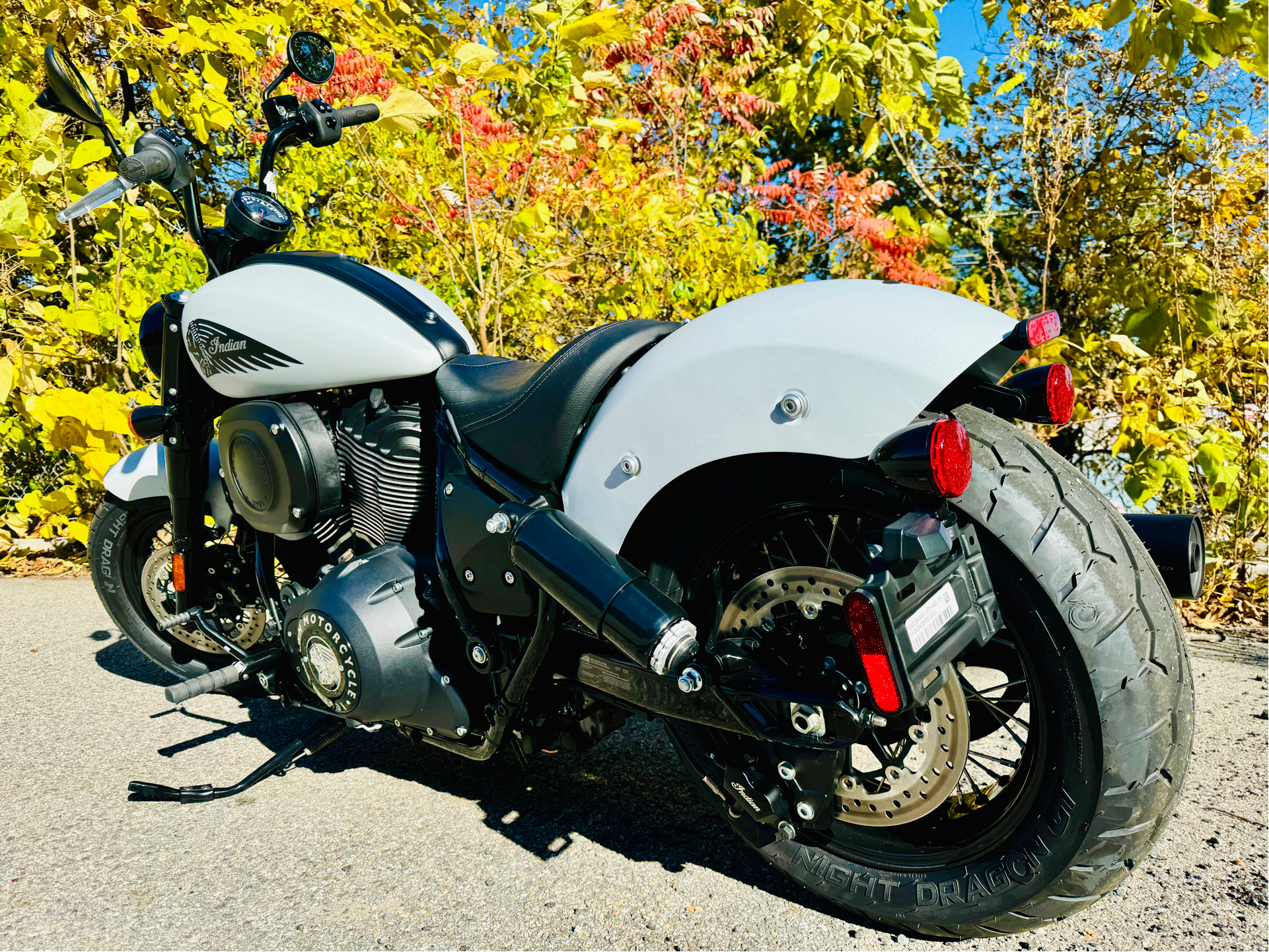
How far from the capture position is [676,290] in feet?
12.9

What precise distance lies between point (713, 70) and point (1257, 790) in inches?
184

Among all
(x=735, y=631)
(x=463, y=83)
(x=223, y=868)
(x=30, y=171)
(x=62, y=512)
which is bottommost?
(x=62, y=512)

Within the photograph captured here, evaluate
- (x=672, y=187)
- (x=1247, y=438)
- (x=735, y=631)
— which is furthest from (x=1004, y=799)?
(x=672, y=187)

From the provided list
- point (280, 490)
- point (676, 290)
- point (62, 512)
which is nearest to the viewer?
point (280, 490)

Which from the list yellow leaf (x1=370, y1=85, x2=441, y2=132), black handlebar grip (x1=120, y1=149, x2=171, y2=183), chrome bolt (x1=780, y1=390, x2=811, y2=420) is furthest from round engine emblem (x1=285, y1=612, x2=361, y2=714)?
yellow leaf (x1=370, y1=85, x2=441, y2=132)

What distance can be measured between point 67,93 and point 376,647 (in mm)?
1575

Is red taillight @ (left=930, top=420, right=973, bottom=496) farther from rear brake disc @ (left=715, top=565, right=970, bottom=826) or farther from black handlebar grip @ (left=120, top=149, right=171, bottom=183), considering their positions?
black handlebar grip @ (left=120, top=149, right=171, bottom=183)

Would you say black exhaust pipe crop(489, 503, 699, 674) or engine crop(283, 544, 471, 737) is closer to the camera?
black exhaust pipe crop(489, 503, 699, 674)

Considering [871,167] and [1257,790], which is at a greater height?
[871,167]

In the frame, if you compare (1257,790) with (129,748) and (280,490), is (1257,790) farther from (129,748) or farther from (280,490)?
(129,748)

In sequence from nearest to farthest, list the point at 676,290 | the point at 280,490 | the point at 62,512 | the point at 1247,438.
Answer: the point at 280,490 < the point at 1247,438 < the point at 676,290 < the point at 62,512

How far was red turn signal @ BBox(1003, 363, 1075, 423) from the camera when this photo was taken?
1.60 m

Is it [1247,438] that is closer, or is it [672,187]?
[1247,438]

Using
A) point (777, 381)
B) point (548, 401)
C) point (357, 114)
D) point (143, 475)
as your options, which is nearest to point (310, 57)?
point (357, 114)
